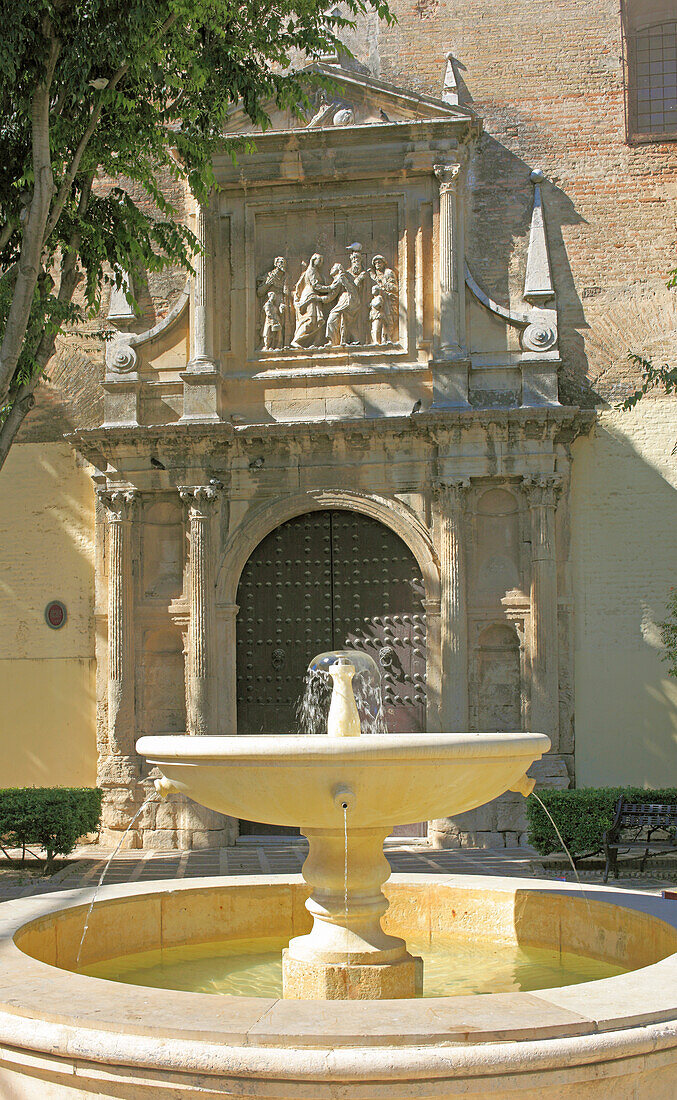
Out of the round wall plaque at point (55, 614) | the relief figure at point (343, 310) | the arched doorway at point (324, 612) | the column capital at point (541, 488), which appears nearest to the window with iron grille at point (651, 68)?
the relief figure at point (343, 310)

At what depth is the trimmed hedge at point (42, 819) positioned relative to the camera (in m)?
10.3

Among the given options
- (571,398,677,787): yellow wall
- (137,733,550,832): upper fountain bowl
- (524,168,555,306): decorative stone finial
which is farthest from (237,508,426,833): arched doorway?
(137,733,550,832): upper fountain bowl

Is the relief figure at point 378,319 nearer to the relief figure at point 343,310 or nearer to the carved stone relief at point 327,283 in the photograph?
the carved stone relief at point 327,283

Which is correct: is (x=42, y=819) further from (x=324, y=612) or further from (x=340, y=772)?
(x=340, y=772)

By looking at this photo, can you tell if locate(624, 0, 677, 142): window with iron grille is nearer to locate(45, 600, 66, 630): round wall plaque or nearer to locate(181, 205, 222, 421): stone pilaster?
locate(181, 205, 222, 421): stone pilaster

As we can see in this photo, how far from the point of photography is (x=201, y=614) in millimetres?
12297

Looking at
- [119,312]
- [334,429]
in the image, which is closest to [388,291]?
[334,429]

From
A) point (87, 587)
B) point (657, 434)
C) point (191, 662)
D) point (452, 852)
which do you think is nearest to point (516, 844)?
point (452, 852)

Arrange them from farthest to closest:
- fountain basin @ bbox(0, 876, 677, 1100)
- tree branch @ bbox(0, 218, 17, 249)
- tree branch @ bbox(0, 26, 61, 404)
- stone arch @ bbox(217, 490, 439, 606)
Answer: stone arch @ bbox(217, 490, 439, 606), tree branch @ bbox(0, 218, 17, 249), tree branch @ bbox(0, 26, 61, 404), fountain basin @ bbox(0, 876, 677, 1100)

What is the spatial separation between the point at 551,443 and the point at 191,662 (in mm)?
4474

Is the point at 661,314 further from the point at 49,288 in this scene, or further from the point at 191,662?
the point at 49,288

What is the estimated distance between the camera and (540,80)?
1384 cm

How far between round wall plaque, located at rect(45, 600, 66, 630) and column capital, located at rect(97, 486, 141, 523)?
153 centimetres

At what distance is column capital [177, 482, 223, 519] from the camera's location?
12414mm
